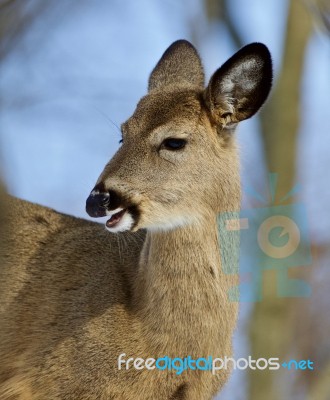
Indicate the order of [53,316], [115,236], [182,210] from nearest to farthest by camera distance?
[182,210], [53,316], [115,236]

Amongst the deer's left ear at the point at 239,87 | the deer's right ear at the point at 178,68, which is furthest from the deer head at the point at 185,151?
the deer's right ear at the point at 178,68

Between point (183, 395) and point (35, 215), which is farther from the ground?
point (35, 215)

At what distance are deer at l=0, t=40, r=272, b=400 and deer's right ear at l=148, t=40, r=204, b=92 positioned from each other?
2.05ft

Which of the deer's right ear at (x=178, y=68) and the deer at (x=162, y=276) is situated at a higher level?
the deer's right ear at (x=178, y=68)

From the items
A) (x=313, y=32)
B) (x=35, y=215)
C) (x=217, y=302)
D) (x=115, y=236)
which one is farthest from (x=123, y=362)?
(x=313, y=32)

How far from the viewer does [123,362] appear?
6371mm

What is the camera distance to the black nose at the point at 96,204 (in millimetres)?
5785

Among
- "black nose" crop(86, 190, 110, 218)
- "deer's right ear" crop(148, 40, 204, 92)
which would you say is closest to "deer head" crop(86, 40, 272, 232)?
"black nose" crop(86, 190, 110, 218)

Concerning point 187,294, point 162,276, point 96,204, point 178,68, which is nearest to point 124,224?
point 96,204

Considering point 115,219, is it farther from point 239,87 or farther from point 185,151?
point 239,87

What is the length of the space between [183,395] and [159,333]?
44 cm

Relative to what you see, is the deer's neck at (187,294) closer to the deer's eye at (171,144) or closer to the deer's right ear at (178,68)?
the deer's eye at (171,144)

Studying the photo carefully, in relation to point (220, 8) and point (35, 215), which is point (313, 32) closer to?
point (220, 8)

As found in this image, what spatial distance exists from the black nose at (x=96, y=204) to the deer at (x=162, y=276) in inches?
4.7
